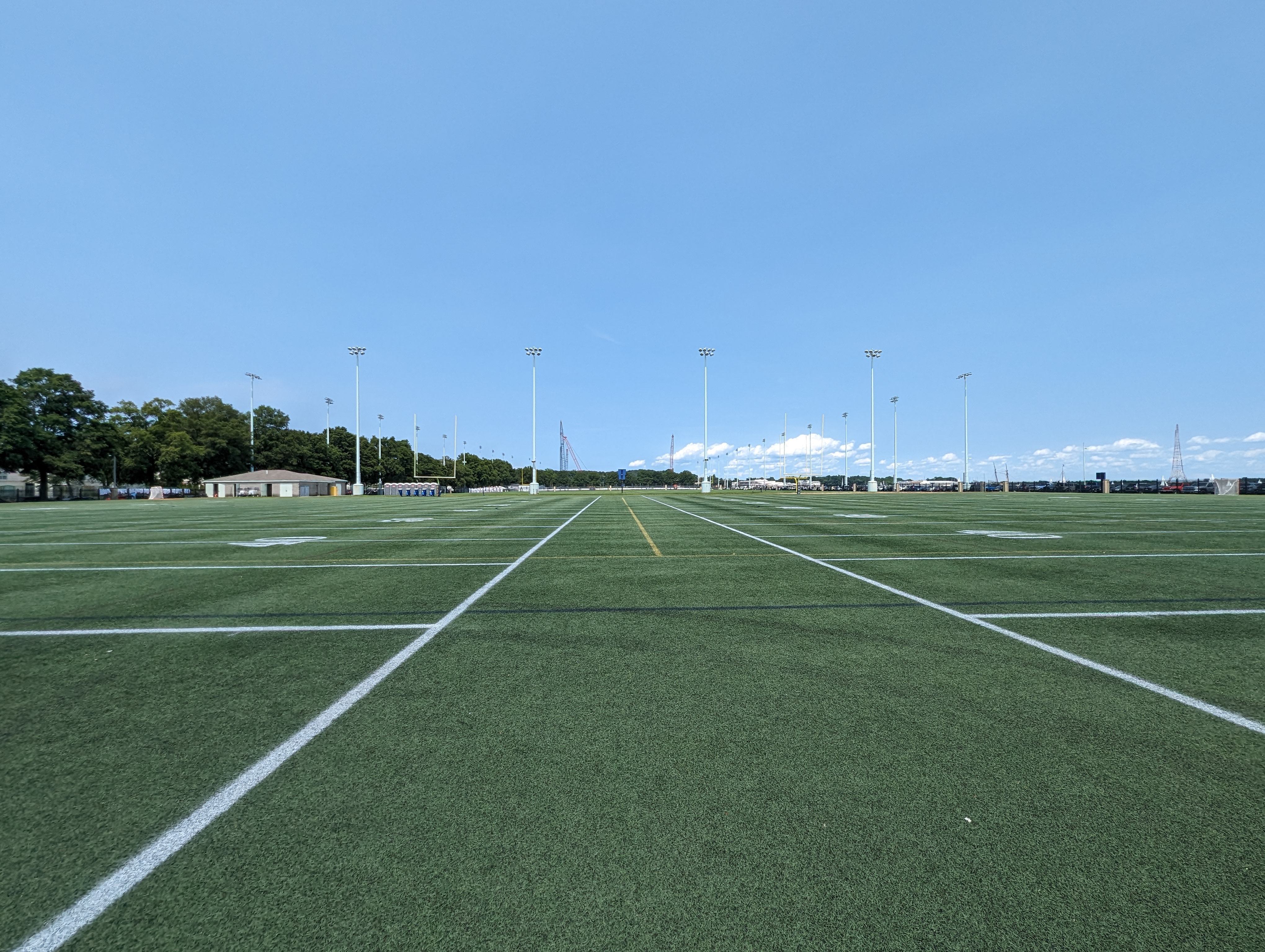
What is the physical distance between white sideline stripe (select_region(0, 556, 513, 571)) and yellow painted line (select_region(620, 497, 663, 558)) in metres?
2.89

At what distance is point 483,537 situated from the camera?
1466 centimetres

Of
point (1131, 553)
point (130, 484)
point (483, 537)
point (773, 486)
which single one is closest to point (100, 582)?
point (483, 537)

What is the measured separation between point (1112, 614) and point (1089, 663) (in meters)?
2.12

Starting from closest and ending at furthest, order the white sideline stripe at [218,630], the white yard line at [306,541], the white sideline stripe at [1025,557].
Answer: the white sideline stripe at [218,630]
the white sideline stripe at [1025,557]
the white yard line at [306,541]

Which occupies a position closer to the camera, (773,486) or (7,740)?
(7,740)

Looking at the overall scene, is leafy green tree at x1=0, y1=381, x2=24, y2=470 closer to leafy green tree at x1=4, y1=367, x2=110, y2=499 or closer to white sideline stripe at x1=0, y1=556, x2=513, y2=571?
leafy green tree at x1=4, y1=367, x2=110, y2=499

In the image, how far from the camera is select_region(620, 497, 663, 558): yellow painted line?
11.6 m

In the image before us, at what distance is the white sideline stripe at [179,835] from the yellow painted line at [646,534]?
24.5 feet

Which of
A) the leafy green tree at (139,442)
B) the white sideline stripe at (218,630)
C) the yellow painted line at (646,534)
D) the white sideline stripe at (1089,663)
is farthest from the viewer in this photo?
the leafy green tree at (139,442)

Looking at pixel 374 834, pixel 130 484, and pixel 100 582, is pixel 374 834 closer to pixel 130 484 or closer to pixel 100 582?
pixel 100 582

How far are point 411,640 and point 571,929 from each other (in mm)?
3843

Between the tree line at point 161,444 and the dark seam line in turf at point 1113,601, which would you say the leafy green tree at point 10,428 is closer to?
the tree line at point 161,444

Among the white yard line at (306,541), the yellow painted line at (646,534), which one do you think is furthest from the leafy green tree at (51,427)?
the yellow painted line at (646,534)

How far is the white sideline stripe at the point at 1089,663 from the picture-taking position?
11.6 ft
